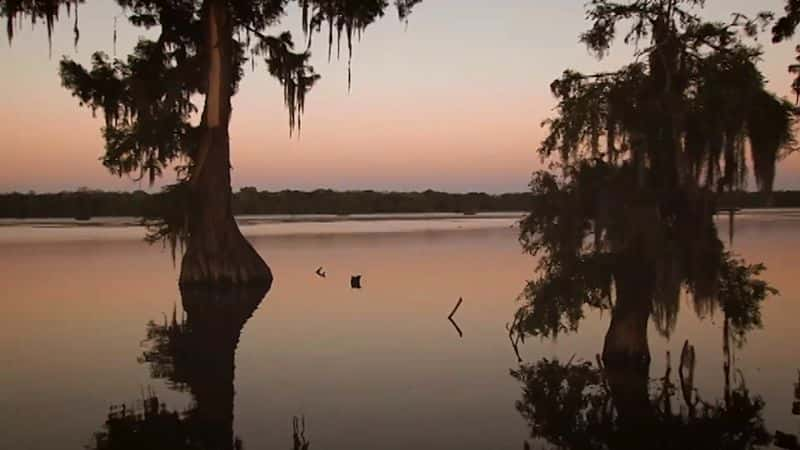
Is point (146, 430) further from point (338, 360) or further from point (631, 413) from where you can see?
point (631, 413)

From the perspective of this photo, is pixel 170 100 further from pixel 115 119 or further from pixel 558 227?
pixel 558 227

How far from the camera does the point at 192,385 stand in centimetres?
1337

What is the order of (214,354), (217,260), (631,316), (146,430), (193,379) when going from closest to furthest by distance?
(146,430)
(631,316)
(193,379)
(214,354)
(217,260)

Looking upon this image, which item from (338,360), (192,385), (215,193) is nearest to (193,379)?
(192,385)

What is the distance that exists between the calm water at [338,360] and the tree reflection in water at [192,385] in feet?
0.43

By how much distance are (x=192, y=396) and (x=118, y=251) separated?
46293mm

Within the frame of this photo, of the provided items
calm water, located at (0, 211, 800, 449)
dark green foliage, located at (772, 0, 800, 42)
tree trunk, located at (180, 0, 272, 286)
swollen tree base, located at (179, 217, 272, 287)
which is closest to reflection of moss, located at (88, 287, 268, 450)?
calm water, located at (0, 211, 800, 449)

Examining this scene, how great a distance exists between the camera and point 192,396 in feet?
41.0

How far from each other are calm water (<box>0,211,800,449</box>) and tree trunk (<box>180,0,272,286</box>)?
1544 millimetres

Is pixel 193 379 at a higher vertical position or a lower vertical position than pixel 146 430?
lower

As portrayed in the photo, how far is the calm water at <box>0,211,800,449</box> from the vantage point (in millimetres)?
10984

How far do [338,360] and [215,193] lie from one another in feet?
44.0

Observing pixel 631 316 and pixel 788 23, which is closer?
pixel 788 23

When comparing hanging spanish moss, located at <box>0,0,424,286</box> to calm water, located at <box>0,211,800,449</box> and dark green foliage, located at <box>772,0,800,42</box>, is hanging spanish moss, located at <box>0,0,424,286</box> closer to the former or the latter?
calm water, located at <box>0,211,800,449</box>
